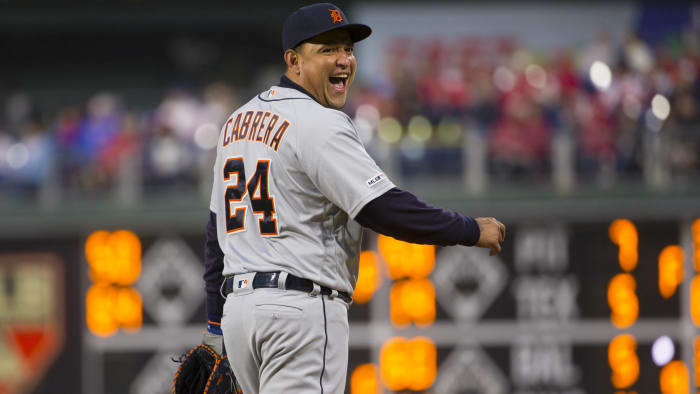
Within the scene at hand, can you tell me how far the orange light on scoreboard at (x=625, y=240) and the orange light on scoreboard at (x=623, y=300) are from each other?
0.13 meters

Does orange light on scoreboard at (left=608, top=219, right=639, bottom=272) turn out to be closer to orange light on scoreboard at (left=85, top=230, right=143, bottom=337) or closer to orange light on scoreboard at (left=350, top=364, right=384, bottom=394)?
orange light on scoreboard at (left=350, top=364, right=384, bottom=394)

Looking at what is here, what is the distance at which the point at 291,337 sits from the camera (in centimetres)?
364

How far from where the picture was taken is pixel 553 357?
11.0 meters

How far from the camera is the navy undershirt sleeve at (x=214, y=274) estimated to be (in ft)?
13.4

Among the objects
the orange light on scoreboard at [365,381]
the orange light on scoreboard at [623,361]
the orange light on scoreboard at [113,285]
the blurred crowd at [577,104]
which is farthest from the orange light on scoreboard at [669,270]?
the orange light on scoreboard at [113,285]

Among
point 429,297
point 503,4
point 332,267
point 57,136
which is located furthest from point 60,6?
point 332,267

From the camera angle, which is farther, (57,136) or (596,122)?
(57,136)

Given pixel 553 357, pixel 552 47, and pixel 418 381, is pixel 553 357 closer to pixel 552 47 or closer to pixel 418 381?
pixel 418 381

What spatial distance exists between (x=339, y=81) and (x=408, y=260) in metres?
7.30

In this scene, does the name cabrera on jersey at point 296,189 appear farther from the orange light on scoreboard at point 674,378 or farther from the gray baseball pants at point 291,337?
the orange light on scoreboard at point 674,378

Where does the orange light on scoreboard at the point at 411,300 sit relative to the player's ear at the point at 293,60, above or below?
below

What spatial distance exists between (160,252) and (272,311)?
27.4 ft

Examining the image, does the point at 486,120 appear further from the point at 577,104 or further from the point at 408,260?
the point at 408,260

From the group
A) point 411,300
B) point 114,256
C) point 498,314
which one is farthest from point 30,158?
point 498,314
